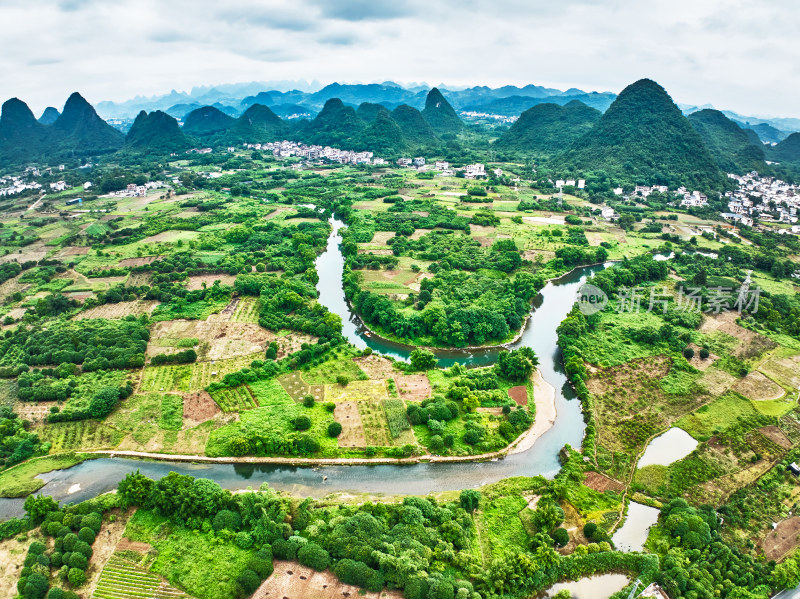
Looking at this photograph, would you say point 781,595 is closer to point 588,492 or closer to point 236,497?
point 588,492

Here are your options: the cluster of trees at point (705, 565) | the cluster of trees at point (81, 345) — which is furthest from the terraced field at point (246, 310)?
the cluster of trees at point (705, 565)

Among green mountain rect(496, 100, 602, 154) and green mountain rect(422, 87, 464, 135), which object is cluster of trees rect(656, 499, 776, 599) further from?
green mountain rect(422, 87, 464, 135)

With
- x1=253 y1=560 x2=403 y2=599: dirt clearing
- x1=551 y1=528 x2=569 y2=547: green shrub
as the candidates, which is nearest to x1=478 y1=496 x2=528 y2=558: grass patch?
x1=551 y1=528 x2=569 y2=547: green shrub

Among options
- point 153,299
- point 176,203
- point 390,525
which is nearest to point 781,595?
point 390,525

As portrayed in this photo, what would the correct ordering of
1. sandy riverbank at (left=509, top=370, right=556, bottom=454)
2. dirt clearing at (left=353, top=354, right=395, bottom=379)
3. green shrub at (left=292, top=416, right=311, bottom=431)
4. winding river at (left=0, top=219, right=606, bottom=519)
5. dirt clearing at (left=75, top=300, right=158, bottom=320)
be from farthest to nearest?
dirt clearing at (left=75, top=300, right=158, bottom=320)
dirt clearing at (left=353, top=354, right=395, bottom=379)
sandy riverbank at (left=509, top=370, right=556, bottom=454)
green shrub at (left=292, top=416, right=311, bottom=431)
winding river at (left=0, top=219, right=606, bottom=519)

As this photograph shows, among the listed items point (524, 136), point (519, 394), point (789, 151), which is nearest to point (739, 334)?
point (519, 394)

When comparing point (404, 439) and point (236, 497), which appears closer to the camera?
point (236, 497)

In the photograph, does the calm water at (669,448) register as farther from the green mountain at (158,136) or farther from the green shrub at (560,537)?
the green mountain at (158,136)
